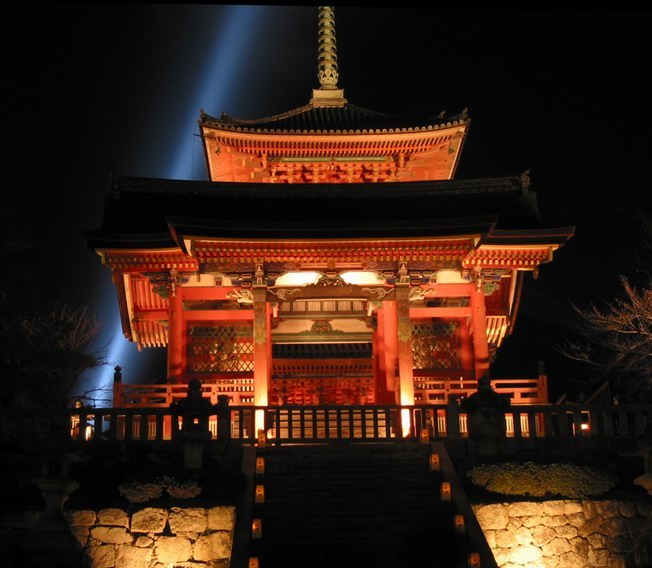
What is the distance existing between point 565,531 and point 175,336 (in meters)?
12.4

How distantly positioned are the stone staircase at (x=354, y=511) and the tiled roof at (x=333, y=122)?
15.8m

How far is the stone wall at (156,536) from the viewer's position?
50.7 feet

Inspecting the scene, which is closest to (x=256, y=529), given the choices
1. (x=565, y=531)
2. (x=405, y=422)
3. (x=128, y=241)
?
(x=565, y=531)

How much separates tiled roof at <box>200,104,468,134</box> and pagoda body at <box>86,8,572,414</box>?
9 centimetres

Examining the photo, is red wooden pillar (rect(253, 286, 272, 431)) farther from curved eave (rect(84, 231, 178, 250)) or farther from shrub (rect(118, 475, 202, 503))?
shrub (rect(118, 475, 202, 503))

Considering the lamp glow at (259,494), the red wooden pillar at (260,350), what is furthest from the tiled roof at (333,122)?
the lamp glow at (259,494)

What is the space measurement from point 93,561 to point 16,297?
58.6ft

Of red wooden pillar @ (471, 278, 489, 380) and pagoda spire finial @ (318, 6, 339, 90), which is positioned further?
pagoda spire finial @ (318, 6, 339, 90)

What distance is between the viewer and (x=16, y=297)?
1233 inches

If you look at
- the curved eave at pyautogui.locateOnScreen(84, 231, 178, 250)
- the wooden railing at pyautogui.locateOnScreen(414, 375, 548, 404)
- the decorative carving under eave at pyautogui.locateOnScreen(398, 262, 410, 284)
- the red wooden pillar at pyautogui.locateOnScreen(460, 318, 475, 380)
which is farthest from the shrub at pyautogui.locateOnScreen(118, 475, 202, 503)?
the red wooden pillar at pyautogui.locateOnScreen(460, 318, 475, 380)

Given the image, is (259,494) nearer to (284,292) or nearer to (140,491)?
(140,491)

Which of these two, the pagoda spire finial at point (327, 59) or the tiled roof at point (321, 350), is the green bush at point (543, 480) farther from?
the pagoda spire finial at point (327, 59)

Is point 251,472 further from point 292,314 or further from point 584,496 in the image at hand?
point 292,314

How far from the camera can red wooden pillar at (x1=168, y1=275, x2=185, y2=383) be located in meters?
24.4
